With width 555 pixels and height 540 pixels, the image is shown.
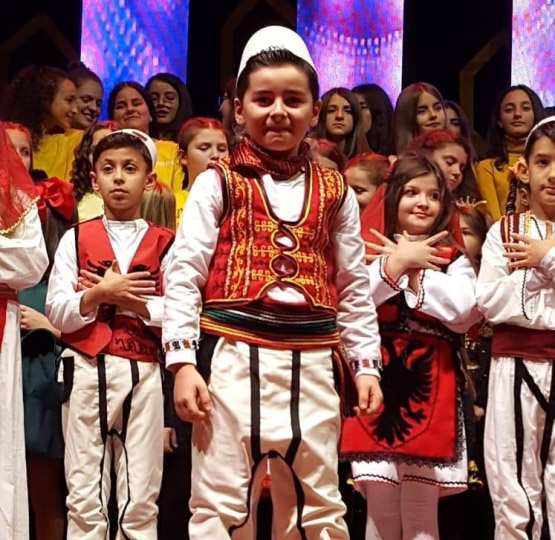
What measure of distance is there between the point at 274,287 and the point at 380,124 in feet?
9.70

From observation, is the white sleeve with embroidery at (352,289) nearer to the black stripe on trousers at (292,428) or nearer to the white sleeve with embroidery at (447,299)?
the black stripe on trousers at (292,428)

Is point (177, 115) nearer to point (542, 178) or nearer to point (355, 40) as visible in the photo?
point (355, 40)

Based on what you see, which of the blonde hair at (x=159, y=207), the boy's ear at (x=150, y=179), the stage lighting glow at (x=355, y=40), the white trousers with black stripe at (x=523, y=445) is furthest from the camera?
the stage lighting glow at (x=355, y=40)

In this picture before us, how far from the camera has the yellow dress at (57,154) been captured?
4770mm

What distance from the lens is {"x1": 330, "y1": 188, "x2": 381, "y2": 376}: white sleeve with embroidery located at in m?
2.68

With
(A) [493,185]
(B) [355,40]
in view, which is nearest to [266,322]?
(A) [493,185]

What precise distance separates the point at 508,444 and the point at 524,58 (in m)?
3.25

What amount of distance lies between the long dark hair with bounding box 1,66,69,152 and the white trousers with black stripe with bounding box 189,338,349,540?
8.78ft

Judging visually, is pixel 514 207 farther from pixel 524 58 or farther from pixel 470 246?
pixel 524 58

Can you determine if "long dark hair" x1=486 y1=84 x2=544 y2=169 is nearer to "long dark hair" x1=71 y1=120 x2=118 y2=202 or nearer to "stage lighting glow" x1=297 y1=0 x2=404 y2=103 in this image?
"stage lighting glow" x1=297 y1=0 x2=404 y2=103

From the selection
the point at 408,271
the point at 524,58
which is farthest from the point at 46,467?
the point at 524,58

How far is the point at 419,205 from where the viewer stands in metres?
3.66

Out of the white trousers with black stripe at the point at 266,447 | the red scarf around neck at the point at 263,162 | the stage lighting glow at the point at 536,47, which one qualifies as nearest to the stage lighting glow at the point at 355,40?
the stage lighting glow at the point at 536,47

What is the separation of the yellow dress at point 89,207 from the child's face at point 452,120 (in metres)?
1.74
